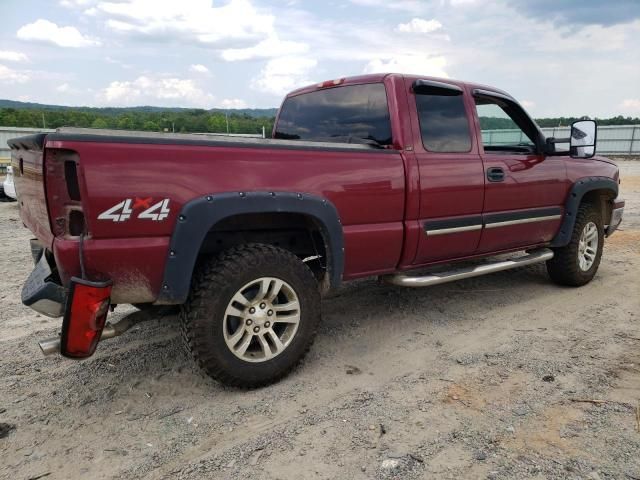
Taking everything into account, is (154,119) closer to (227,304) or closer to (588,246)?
(588,246)

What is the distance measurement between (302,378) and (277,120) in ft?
8.53

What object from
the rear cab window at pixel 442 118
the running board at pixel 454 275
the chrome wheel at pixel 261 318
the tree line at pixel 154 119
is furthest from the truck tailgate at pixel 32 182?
the tree line at pixel 154 119

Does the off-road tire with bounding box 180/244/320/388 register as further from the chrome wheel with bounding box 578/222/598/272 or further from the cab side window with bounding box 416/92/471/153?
the chrome wheel with bounding box 578/222/598/272

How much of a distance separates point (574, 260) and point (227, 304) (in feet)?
12.5

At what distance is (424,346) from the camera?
12.2 ft

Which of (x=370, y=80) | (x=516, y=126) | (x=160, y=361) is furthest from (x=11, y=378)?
(x=516, y=126)

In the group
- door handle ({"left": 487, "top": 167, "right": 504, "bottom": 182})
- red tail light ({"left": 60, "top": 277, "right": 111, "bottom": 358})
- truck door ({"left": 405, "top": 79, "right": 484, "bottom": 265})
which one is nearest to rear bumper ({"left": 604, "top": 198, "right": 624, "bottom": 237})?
door handle ({"left": 487, "top": 167, "right": 504, "bottom": 182})

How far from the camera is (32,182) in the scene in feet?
9.15

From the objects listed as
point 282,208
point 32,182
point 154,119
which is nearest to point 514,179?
point 282,208

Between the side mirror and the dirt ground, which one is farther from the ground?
the side mirror

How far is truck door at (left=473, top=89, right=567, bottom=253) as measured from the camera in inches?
166

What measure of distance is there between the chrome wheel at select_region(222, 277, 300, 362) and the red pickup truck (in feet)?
0.03

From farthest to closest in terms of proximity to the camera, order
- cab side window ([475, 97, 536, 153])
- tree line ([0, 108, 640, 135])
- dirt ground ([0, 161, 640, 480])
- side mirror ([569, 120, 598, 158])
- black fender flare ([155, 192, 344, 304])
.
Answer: tree line ([0, 108, 640, 135]) → side mirror ([569, 120, 598, 158]) → cab side window ([475, 97, 536, 153]) → black fender flare ([155, 192, 344, 304]) → dirt ground ([0, 161, 640, 480])

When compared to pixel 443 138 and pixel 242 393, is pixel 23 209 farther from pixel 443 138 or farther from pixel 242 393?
pixel 443 138
